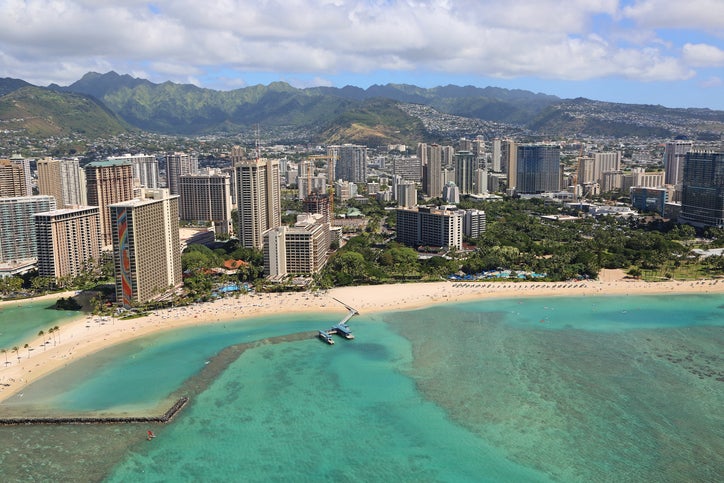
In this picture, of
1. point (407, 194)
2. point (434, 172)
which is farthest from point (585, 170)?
point (407, 194)

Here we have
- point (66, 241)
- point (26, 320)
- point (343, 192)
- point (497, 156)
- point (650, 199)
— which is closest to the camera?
point (26, 320)

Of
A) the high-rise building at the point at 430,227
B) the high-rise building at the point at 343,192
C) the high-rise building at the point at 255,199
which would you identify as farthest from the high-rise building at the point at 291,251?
the high-rise building at the point at 343,192

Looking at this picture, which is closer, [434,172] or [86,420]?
[86,420]

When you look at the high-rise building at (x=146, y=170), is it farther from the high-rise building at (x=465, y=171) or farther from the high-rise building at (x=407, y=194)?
the high-rise building at (x=465, y=171)

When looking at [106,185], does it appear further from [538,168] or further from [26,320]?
[538,168]

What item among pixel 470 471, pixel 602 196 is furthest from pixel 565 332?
pixel 602 196

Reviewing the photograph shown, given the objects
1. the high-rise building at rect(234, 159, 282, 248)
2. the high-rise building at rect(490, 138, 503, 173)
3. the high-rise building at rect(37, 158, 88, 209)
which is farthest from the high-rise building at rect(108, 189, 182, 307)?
the high-rise building at rect(490, 138, 503, 173)
